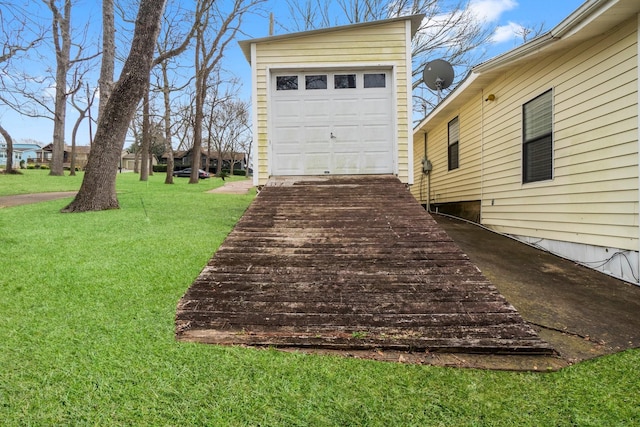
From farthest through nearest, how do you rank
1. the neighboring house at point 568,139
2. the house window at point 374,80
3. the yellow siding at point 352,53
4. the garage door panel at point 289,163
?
the garage door panel at point 289,163
the house window at point 374,80
the yellow siding at point 352,53
the neighboring house at point 568,139

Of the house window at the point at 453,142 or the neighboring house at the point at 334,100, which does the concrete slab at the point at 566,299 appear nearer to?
the neighboring house at the point at 334,100

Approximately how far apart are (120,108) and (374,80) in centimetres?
518

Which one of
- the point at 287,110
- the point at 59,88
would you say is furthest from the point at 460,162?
the point at 59,88

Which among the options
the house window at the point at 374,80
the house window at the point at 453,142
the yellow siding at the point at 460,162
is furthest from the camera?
the house window at the point at 453,142

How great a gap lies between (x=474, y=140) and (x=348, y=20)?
489 inches

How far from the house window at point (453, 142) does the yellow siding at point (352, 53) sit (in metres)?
3.27

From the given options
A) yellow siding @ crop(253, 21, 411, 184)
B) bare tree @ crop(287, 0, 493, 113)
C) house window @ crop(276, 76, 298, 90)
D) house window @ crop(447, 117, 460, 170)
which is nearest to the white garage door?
house window @ crop(276, 76, 298, 90)

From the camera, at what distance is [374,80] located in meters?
7.49

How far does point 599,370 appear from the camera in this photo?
8.09ft

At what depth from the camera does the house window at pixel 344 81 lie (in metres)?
7.52

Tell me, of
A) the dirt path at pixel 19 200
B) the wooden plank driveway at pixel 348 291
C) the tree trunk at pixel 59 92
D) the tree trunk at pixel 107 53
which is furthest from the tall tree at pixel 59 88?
the wooden plank driveway at pixel 348 291

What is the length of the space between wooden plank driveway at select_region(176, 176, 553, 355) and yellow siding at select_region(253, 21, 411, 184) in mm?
2680

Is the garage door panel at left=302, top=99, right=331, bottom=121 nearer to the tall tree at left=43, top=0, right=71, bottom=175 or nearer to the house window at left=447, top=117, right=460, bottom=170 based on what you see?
the house window at left=447, top=117, right=460, bottom=170

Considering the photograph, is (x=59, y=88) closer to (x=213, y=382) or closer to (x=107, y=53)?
(x=107, y=53)
